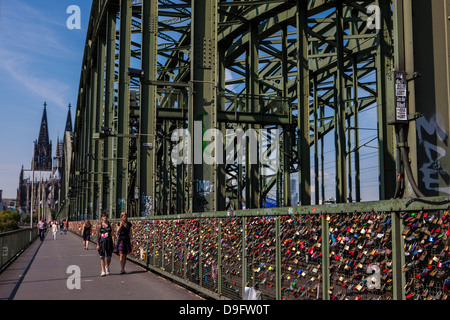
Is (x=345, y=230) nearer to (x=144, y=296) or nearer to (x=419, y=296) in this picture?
(x=419, y=296)

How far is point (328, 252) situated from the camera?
243 inches

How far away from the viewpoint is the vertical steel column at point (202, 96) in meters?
15.5

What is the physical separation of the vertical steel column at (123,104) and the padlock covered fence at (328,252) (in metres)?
21.6

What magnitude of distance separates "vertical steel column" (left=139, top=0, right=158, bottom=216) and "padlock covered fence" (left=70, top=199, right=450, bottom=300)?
13391 mm

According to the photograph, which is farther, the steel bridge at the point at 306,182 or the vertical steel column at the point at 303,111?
the vertical steel column at the point at 303,111

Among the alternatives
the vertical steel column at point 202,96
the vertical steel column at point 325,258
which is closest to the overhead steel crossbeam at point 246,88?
the vertical steel column at point 202,96

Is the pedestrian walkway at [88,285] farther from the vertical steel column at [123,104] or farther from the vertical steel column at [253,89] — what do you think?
the vertical steel column at [123,104]

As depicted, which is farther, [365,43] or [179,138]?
[179,138]

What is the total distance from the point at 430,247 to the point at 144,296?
7.51m

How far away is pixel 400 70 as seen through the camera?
706 cm

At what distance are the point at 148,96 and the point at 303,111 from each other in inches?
277

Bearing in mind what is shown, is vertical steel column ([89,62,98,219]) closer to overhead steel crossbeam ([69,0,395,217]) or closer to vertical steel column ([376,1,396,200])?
overhead steel crossbeam ([69,0,395,217])
